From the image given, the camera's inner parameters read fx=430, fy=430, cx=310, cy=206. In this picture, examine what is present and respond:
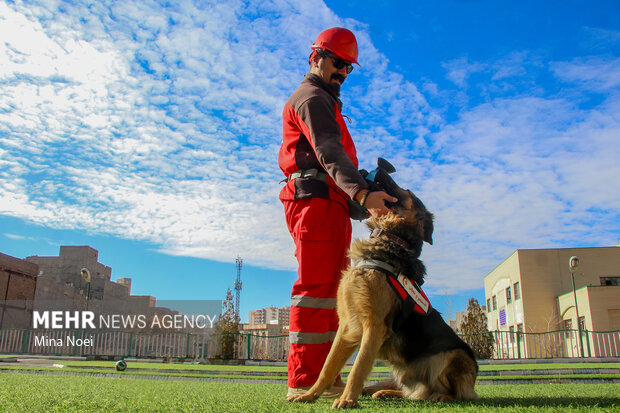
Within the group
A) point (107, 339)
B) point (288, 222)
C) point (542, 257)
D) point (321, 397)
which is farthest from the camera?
point (542, 257)

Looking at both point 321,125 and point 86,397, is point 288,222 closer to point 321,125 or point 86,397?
point 321,125

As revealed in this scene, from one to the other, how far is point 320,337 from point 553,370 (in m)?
7.40

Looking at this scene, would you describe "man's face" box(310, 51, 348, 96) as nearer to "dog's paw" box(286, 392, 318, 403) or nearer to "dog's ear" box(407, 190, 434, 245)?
"dog's ear" box(407, 190, 434, 245)

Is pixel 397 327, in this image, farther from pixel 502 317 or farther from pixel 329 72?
pixel 502 317

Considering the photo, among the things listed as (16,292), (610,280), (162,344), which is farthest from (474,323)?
(16,292)

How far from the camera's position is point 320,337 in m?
3.12

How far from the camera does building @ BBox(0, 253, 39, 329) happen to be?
38562 millimetres

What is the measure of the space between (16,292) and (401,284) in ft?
155

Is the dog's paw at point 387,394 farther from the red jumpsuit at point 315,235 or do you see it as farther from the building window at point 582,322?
the building window at point 582,322

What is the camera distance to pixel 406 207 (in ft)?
9.92

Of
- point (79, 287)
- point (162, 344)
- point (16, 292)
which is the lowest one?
point (162, 344)

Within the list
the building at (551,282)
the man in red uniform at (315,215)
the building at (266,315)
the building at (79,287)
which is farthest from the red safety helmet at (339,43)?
the building at (266,315)

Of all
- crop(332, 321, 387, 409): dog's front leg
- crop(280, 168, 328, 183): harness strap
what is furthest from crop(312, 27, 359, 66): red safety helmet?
crop(332, 321, 387, 409): dog's front leg

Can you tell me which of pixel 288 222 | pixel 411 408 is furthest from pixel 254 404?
pixel 288 222
